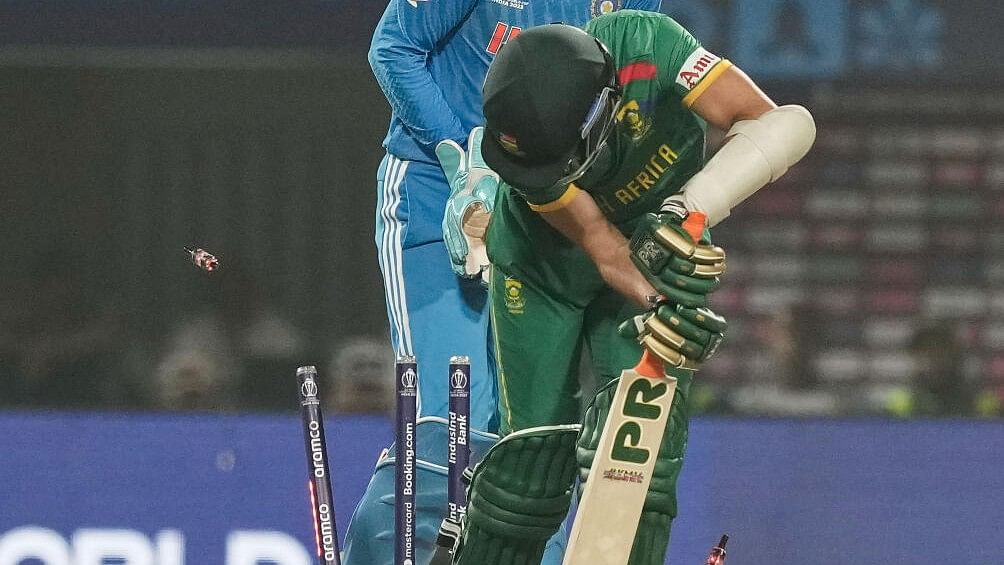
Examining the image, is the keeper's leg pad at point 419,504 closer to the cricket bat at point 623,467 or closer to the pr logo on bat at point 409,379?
the pr logo on bat at point 409,379

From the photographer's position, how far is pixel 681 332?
2.78 meters

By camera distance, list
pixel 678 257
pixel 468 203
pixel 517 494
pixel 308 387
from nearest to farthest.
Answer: pixel 678 257, pixel 517 494, pixel 308 387, pixel 468 203

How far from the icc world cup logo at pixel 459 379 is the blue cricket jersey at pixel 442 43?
0.49 meters

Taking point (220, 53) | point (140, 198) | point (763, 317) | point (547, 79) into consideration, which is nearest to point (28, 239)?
point (140, 198)

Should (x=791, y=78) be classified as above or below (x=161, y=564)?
above

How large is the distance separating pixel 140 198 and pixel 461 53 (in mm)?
2735

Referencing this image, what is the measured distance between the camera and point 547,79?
2898mm

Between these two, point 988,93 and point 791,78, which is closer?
point 791,78

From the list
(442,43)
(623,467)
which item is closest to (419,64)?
(442,43)

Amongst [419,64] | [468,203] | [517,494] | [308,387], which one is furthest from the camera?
[419,64]

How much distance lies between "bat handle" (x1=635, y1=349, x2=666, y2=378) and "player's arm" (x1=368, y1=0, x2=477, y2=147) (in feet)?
2.95

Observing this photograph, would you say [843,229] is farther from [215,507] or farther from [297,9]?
[215,507]

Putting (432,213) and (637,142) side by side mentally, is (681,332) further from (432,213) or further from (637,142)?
(432,213)

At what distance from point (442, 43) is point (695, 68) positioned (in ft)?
2.84
